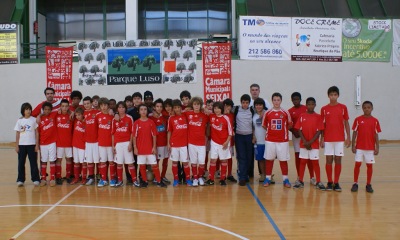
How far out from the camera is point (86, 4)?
55.2 feet

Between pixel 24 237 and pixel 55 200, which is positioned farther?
pixel 55 200

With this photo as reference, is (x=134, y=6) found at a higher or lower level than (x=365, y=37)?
higher

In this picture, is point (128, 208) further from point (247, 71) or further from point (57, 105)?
point (247, 71)

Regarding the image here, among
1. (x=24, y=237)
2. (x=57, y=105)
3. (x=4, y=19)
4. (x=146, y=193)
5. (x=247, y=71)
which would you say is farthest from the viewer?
(x=4, y=19)

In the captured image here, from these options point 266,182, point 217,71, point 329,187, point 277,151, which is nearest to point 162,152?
point 266,182

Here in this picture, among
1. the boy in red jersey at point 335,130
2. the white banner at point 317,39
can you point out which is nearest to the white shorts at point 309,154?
the boy in red jersey at point 335,130

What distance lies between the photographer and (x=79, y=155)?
281 inches

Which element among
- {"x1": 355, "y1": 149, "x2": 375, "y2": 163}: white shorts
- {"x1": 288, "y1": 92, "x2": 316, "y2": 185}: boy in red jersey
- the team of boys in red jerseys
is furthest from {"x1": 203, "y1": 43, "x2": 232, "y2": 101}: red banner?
{"x1": 355, "y1": 149, "x2": 375, "y2": 163}: white shorts

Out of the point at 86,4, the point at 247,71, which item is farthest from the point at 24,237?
the point at 86,4

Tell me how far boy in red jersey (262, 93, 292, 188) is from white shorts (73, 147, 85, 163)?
3.40m

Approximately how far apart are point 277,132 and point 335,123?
99cm

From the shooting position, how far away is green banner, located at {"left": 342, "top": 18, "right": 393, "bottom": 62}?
1379cm

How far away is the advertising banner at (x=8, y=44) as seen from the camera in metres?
13.8

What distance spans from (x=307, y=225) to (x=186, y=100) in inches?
Answer: 134
